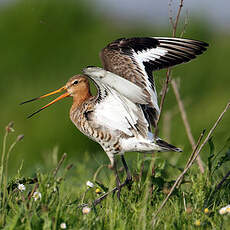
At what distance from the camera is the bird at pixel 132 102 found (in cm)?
463

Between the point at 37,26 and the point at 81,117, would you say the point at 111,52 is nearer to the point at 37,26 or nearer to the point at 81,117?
the point at 81,117

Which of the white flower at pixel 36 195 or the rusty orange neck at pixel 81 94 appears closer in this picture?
the white flower at pixel 36 195

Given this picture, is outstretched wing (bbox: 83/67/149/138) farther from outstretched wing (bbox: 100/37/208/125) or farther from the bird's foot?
the bird's foot

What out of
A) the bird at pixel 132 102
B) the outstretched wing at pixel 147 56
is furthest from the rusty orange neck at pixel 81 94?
the outstretched wing at pixel 147 56

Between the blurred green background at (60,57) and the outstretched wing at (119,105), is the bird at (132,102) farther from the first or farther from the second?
the blurred green background at (60,57)

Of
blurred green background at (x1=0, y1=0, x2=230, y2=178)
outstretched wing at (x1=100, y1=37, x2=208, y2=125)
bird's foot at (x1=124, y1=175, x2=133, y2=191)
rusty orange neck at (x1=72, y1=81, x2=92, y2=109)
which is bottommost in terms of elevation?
blurred green background at (x1=0, y1=0, x2=230, y2=178)

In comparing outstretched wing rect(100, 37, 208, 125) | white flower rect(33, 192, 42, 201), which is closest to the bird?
outstretched wing rect(100, 37, 208, 125)

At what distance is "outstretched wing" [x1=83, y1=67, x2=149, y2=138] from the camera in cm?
421

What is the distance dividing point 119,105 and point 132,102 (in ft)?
0.49

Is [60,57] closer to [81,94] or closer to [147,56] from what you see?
[81,94]

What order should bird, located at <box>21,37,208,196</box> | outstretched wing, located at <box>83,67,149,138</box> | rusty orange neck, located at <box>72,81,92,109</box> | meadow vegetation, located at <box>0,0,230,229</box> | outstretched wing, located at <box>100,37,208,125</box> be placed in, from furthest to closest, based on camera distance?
rusty orange neck, located at <box>72,81,92,109</box> < outstretched wing, located at <box>100,37,208,125</box> < bird, located at <box>21,37,208,196</box> < outstretched wing, located at <box>83,67,149,138</box> < meadow vegetation, located at <box>0,0,230,229</box>

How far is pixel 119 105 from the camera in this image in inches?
182

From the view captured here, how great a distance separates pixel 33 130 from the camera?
10383 millimetres

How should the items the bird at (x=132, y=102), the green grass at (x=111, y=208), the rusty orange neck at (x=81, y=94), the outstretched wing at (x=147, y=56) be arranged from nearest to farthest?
the green grass at (x=111, y=208), the bird at (x=132, y=102), the outstretched wing at (x=147, y=56), the rusty orange neck at (x=81, y=94)
